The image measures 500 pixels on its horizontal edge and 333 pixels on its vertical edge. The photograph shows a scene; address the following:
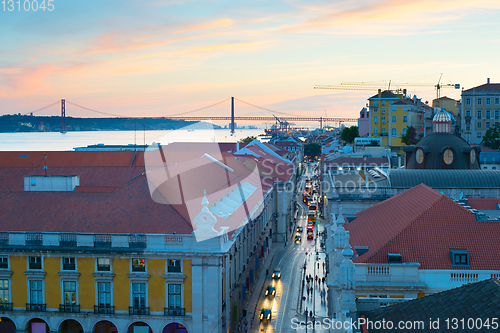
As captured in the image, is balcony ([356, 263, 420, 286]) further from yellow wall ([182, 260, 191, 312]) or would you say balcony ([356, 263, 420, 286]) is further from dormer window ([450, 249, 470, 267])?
yellow wall ([182, 260, 191, 312])

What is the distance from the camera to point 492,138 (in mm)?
103000

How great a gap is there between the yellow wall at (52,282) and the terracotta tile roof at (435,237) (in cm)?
1840

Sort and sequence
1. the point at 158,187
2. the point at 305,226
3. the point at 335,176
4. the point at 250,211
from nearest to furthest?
1. the point at 158,187
2. the point at 250,211
3. the point at 335,176
4. the point at 305,226

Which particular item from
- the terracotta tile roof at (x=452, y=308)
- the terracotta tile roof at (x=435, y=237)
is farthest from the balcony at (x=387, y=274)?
the terracotta tile roof at (x=452, y=308)

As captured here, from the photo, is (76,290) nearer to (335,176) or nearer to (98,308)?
(98,308)

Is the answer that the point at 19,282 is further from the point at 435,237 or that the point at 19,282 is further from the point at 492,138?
the point at 492,138

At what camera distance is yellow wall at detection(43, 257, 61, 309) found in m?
34.6

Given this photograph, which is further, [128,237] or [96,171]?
[96,171]

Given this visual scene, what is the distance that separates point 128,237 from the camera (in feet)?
112

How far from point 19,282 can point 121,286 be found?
6575mm

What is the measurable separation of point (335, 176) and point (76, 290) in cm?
3829

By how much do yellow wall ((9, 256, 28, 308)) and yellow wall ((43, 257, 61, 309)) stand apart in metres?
1.36

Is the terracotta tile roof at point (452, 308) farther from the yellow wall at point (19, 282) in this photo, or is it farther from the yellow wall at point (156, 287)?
the yellow wall at point (19, 282)

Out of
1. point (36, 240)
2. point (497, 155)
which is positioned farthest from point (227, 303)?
point (497, 155)
